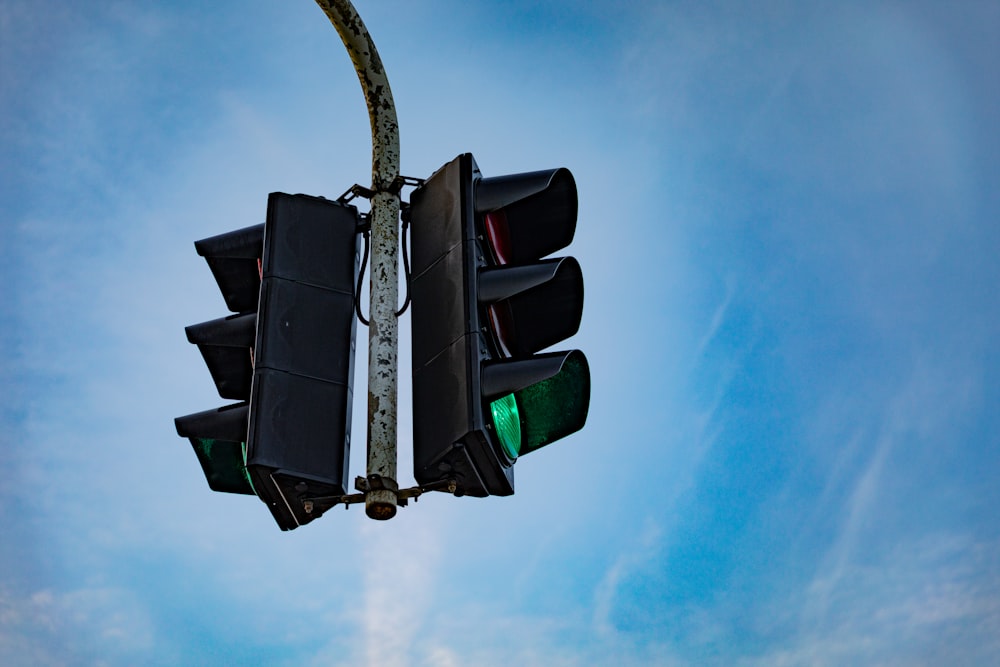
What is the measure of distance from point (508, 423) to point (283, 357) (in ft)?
4.36

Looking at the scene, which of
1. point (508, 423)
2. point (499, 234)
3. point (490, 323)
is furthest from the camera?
point (499, 234)

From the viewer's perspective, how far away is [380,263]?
677 centimetres

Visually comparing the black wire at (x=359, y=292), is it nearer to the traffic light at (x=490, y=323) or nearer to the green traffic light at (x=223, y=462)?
the traffic light at (x=490, y=323)

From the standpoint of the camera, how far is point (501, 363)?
5965 millimetres

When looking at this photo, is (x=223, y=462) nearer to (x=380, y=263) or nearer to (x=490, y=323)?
(x=380, y=263)

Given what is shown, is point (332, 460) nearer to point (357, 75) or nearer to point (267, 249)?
point (267, 249)

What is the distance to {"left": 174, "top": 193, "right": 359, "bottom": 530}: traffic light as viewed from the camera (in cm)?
615

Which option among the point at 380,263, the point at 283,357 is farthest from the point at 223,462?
the point at 380,263

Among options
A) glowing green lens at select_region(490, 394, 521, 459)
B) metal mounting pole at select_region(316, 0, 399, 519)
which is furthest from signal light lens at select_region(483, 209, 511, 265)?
glowing green lens at select_region(490, 394, 521, 459)

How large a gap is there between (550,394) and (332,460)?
4.07ft

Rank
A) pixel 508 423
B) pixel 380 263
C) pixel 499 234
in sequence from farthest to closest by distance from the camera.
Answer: pixel 499 234, pixel 380 263, pixel 508 423

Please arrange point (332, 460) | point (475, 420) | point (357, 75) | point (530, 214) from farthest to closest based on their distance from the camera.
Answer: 1. point (357, 75)
2. point (530, 214)
3. point (332, 460)
4. point (475, 420)

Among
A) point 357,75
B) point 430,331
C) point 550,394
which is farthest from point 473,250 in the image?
point 357,75

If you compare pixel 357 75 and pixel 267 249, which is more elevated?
pixel 357 75
